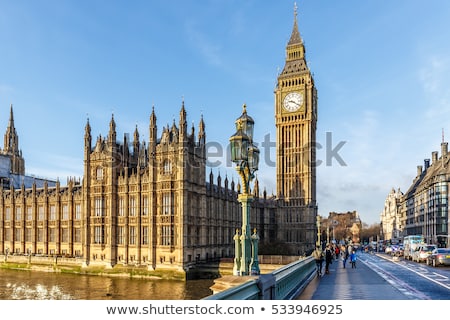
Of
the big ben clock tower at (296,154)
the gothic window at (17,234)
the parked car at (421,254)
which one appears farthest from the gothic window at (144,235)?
the big ben clock tower at (296,154)

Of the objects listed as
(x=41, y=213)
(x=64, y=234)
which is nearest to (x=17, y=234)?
(x=41, y=213)

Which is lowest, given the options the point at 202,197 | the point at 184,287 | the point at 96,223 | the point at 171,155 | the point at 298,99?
the point at 184,287

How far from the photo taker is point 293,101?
335 feet

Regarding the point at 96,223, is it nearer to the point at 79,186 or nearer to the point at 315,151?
the point at 79,186

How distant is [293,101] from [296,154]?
13.8 metres

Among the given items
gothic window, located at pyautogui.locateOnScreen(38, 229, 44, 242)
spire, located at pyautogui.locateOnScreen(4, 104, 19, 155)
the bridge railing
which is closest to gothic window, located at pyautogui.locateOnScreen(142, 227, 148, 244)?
gothic window, located at pyautogui.locateOnScreen(38, 229, 44, 242)

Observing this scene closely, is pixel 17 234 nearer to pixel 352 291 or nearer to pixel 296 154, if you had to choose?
pixel 296 154

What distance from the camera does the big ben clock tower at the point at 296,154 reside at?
3780 inches

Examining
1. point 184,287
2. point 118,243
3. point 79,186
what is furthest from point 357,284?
point 79,186

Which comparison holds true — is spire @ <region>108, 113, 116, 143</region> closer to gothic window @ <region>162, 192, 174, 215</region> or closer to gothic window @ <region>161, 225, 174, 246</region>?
gothic window @ <region>162, 192, 174, 215</region>

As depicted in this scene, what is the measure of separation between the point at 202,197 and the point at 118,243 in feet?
50.0

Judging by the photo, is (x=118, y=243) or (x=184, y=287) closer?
(x=184, y=287)

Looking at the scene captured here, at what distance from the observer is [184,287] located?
162 ft

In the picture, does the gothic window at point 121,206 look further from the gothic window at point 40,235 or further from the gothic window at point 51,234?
the gothic window at point 40,235
